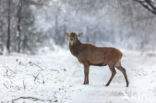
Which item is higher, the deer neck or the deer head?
the deer head

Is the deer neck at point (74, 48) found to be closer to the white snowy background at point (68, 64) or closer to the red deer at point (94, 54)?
the red deer at point (94, 54)

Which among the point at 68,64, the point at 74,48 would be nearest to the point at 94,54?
the point at 74,48

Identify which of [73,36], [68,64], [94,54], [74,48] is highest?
[73,36]

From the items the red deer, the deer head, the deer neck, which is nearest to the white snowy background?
the red deer

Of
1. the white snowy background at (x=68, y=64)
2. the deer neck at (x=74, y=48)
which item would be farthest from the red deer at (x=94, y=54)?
the white snowy background at (x=68, y=64)

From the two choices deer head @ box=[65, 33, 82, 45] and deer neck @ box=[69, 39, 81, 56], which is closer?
deer head @ box=[65, 33, 82, 45]

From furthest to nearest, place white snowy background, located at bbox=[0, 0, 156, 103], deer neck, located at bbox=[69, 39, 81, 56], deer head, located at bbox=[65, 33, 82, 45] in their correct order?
deer neck, located at bbox=[69, 39, 81, 56], deer head, located at bbox=[65, 33, 82, 45], white snowy background, located at bbox=[0, 0, 156, 103]

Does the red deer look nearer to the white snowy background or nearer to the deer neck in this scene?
the deer neck

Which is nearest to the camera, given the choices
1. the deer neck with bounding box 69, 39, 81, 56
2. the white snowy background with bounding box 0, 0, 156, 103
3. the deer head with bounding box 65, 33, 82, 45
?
the white snowy background with bounding box 0, 0, 156, 103

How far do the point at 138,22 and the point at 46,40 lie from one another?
97.2 ft

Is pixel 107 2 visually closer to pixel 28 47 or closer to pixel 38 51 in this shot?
pixel 28 47

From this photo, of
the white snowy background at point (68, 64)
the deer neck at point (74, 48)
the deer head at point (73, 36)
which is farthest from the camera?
the deer neck at point (74, 48)

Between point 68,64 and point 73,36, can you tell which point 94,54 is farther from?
point 68,64

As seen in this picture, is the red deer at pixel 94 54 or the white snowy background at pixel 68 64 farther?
the red deer at pixel 94 54
